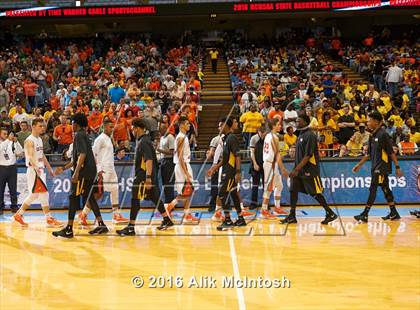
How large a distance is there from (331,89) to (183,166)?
9.31 m

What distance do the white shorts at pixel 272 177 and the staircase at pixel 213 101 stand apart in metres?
2.78

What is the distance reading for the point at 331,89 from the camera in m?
21.0

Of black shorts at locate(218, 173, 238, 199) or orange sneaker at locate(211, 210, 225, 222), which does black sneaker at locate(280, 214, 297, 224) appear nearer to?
orange sneaker at locate(211, 210, 225, 222)

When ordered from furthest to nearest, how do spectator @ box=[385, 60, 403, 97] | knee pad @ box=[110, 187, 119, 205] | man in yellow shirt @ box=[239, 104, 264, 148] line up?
1. spectator @ box=[385, 60, 403, 97]
2. man in yellow shirt @ box=[239, 104, 264, 148]
3. knee pad @ box=[110, 187, 119, 205]

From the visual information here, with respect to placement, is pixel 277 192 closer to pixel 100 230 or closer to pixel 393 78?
pixel 100 230

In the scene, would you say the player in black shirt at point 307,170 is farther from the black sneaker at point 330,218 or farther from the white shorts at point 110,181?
the white shorts at point 110,181

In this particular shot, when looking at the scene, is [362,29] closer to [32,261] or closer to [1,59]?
[1,59]

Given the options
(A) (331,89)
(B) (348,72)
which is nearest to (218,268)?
(A) (331,89)

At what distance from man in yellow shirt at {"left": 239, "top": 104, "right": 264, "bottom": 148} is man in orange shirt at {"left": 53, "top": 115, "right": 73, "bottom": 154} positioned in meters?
4.16

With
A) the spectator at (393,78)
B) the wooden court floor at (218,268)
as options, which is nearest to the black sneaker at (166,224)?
the wooden court floor at (218,268)

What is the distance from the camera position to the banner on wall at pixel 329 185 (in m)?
15.4

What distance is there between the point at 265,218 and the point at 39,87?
39.6ft

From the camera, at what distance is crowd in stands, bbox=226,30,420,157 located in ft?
52.5

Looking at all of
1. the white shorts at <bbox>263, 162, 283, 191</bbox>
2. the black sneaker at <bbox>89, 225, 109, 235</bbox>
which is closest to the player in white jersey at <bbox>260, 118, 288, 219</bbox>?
the white shorts at <bbox>263, 162, 283, 191</bbox>
